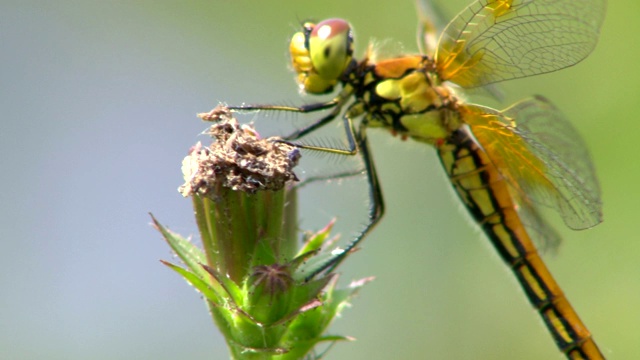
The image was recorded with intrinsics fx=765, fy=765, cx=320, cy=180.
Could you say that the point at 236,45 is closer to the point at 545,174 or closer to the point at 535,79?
the point at 535,79

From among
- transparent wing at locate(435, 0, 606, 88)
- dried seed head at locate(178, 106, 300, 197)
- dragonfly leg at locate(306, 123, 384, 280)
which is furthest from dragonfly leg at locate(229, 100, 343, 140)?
transparent wing at locate(435, 0, 606, 88)

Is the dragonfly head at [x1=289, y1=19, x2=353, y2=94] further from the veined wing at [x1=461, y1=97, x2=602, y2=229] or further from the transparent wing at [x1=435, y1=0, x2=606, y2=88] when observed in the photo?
the veined wing at [x1=461, y1=97, x2=602, y2=229]

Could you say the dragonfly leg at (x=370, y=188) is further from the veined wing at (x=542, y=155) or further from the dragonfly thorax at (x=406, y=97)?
the veined wing at (x=542, y=155)

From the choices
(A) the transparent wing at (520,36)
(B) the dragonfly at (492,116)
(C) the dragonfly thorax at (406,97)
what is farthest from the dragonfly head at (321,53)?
(A) the transparent wing at (520,36)

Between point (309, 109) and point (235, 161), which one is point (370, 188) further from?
point (235, 161)

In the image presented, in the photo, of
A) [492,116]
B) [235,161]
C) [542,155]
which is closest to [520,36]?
[492,116]

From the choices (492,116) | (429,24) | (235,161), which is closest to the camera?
(235,161)
